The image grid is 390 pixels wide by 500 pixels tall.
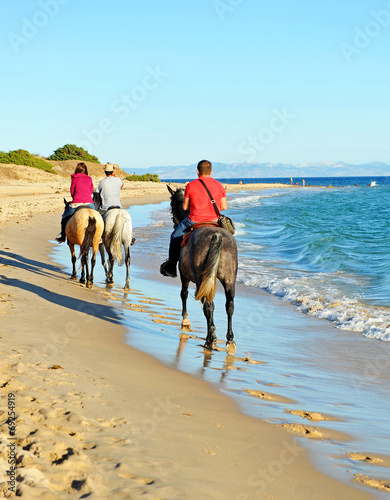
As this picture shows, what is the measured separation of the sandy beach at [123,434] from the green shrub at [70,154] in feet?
243

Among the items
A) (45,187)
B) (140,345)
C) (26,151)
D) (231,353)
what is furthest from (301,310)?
(26,151)

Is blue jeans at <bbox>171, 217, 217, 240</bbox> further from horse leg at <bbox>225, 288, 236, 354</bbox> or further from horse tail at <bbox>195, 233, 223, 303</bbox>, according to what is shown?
horse leg at <bbox>225, 288, 236, 354</bbox>

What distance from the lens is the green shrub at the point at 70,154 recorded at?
255 feet

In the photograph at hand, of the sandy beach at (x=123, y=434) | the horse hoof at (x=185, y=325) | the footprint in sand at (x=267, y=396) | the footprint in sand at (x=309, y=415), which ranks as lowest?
the horse hoof at (x=185, y=325)

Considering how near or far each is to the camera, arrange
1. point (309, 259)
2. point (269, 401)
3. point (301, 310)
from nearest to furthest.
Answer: point (269, 401), point (301, 310), point (309, 259)

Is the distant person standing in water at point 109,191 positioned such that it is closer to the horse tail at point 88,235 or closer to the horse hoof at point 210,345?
the horse tail at point 88,235

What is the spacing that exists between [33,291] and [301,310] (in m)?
5.09

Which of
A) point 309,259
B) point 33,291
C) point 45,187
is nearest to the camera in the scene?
point 33,291

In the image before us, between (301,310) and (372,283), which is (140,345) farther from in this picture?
(372,283)

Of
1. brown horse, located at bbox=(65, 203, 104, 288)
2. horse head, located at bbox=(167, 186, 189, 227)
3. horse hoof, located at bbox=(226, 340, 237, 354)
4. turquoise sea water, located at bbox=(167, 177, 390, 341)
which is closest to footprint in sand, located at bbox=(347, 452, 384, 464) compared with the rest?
horse hoof, located at bbox=(226, 340, 237, 354)

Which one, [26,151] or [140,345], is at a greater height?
[26,151]

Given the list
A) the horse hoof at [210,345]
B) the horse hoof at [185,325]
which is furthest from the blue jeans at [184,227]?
the horse hoof at [210,345]

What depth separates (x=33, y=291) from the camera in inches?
364

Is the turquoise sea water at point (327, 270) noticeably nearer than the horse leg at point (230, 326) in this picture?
No
